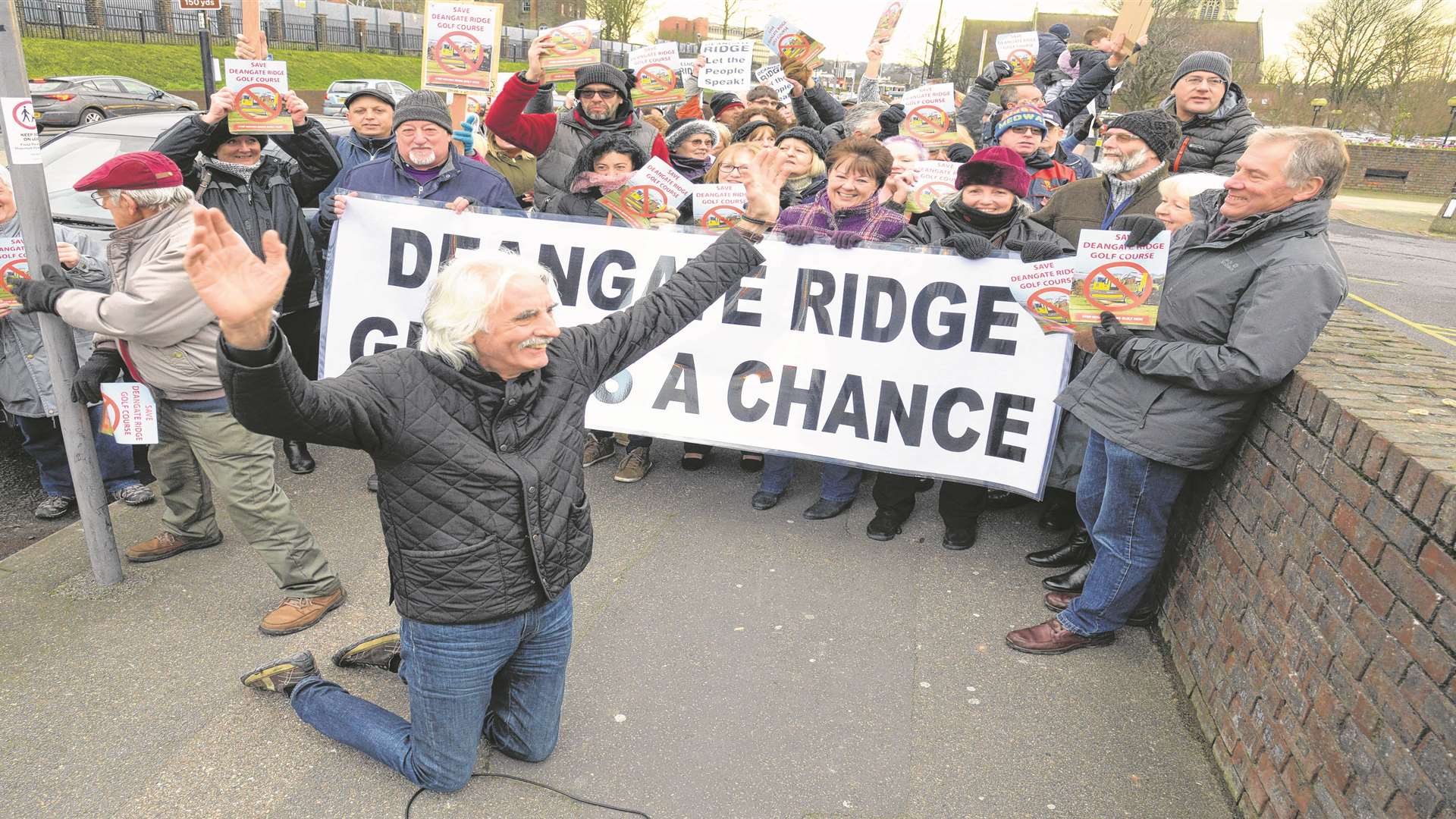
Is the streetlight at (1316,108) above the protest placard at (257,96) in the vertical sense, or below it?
above

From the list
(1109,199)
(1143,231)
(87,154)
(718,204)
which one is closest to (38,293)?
(718,204)

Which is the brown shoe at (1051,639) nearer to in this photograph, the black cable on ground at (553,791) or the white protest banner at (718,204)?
the black cable on ground at (553,791)

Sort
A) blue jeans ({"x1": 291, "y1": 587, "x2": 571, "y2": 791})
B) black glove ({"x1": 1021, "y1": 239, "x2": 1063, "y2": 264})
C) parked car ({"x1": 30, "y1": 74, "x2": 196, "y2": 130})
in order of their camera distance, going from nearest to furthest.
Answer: blue jeans ({"x1": 291, "y1": 587, "x2": 571, "y2": 791}) < black glove ({"x1": 1021, "y1": 239, "x2": 1063, "y2": 264}) < parked car ({"x1": 30, "y1": 74, "x2": 196, "y2": 130})

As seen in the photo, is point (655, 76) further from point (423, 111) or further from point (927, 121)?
point (423, 111)

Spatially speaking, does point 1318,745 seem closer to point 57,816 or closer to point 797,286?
point 797,286

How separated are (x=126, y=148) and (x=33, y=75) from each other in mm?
29657

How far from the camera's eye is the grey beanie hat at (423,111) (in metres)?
4.85

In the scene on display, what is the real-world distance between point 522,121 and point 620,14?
41.2m

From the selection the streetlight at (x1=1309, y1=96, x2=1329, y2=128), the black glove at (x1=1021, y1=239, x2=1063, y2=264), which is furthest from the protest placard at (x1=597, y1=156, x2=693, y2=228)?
the streetlight at (x1=1309, y1=96, x2=1329, y2=128)

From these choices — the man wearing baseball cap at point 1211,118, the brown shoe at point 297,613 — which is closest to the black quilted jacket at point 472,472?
the brown shoe at point 297,613

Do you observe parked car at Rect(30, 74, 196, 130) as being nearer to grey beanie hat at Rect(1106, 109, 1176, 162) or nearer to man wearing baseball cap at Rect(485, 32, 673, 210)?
man wearing baseball cap at Rect(485, 32, 673, 210)

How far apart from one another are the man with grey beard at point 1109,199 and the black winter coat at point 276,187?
390 centimetres

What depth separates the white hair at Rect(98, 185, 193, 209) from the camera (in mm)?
3340

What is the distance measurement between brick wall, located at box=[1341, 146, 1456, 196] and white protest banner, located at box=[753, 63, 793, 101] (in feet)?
117
